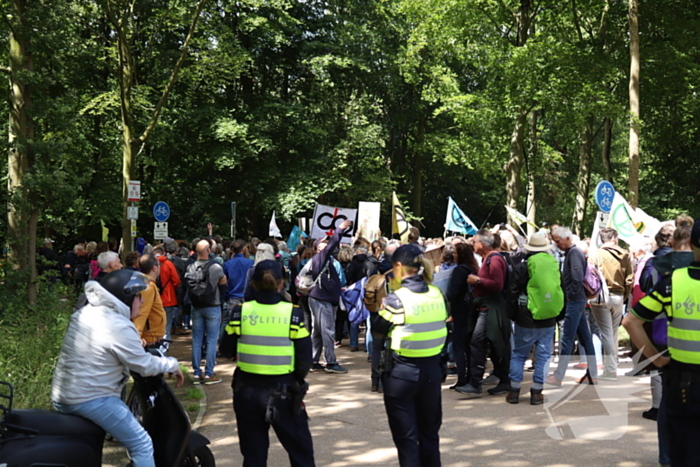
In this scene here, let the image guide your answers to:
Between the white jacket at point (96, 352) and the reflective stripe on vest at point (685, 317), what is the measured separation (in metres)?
3.06

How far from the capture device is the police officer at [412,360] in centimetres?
525

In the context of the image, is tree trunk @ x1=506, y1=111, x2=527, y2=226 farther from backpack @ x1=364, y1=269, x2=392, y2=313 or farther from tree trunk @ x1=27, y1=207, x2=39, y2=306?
backpack @ x1=364, y1=269, x2=392, y2=313

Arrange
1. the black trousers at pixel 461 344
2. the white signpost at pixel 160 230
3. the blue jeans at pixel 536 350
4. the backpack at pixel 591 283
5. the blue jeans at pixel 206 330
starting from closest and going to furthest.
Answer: the blue jeans at pixel 536 350 < the backpack at pixel 591 283 < the black trousers at pixel 461 344 < the blue jeans at pixel 206 330 < the white signpost at pixel 160 230

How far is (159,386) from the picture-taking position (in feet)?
16.6

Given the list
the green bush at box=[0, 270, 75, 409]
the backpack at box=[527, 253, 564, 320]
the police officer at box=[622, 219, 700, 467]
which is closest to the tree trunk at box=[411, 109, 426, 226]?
the green bush at box=[0, 270, 75, 409]

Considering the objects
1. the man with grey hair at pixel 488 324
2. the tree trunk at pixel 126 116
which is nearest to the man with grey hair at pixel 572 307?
the man with grey hair at pixel 488 324

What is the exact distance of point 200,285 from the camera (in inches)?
390

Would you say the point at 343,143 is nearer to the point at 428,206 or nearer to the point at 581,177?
the point at 581,177

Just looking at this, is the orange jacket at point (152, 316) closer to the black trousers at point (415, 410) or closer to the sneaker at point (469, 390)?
the black trousers at point (415, 410)

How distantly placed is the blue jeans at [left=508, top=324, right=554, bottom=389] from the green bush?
16.3ft

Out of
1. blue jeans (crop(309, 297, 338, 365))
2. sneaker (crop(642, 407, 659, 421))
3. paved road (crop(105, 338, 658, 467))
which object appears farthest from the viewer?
blue jeans (crop(309, 297, 338, 365))

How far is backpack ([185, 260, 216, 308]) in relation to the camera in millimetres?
9859

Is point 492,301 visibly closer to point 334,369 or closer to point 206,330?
point 334,369

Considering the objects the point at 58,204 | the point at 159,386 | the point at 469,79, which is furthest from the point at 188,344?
the point at 469,79
